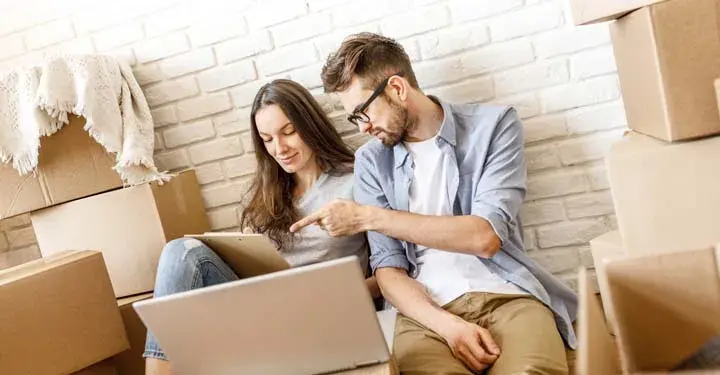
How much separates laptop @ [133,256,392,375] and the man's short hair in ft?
2.02

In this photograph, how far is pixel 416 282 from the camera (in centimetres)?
166

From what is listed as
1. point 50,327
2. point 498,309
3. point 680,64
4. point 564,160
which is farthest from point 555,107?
point 50,327

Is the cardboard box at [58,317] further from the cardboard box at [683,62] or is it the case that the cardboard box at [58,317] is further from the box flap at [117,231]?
the cardboard box at [683,62]

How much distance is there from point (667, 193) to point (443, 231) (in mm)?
499

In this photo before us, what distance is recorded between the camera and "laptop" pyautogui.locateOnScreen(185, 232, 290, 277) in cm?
151

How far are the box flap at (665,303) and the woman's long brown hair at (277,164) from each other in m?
1.23

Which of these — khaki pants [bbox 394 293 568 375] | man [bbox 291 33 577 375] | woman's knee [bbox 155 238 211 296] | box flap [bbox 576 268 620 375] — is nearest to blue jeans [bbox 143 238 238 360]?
woman's knee [bbox 155 238 211 296]

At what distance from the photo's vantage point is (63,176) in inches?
77.7

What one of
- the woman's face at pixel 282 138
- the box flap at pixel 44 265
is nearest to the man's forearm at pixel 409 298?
the woman's face at pixel 282 138

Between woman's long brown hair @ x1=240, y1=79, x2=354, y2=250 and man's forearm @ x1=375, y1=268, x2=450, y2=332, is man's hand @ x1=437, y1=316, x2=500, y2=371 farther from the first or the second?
woman's long brown hair @ x1=240, y1=79, x2=354, y2=250

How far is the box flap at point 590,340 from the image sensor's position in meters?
0.60

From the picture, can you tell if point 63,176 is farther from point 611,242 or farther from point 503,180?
point 611,242

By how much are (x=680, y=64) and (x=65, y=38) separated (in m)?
1.64

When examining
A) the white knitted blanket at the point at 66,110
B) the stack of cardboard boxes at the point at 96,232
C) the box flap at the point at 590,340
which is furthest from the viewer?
the white knitted blanket at the point at 66,110
